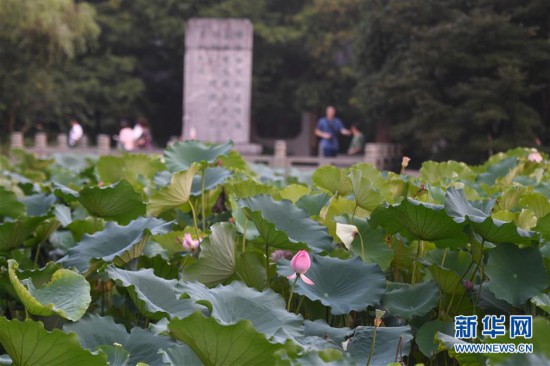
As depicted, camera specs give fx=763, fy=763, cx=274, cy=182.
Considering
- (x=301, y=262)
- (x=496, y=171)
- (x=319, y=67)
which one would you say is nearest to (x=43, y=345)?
(x=301, y=262)

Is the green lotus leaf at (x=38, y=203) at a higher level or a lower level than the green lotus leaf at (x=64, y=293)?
lower

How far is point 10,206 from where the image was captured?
1.72 meters

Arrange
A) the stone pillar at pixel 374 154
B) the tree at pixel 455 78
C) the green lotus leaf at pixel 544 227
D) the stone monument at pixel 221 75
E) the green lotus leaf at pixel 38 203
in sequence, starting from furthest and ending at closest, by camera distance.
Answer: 1. the stone monument at pixel 221 75
2. the stone pillar at pixel 374 154
3. the tree at pixel 455 78
4. the green lotus leaf at pixel 38 203
5. the green lotus leaf at pixel 544 227

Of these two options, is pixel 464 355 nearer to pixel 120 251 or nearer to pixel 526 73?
pixel 120 251

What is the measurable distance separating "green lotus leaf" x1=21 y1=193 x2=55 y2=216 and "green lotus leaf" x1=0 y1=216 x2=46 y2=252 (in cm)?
29

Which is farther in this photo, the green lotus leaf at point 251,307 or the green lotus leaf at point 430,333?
the green lotus leaf at point 430,333

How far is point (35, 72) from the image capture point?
1423cm

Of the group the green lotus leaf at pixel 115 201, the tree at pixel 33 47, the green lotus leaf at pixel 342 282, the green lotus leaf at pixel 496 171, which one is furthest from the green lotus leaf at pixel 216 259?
the tree at pixel 33 47

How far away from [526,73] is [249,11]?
8525mm

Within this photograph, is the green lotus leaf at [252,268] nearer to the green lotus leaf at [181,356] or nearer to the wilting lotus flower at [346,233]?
the wilting lotus flower at [346,233]

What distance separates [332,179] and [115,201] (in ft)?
1.72

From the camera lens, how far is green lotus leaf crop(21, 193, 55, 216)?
186 cm

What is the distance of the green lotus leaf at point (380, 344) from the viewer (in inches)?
39.2

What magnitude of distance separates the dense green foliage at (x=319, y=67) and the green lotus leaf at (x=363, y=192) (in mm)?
3040
